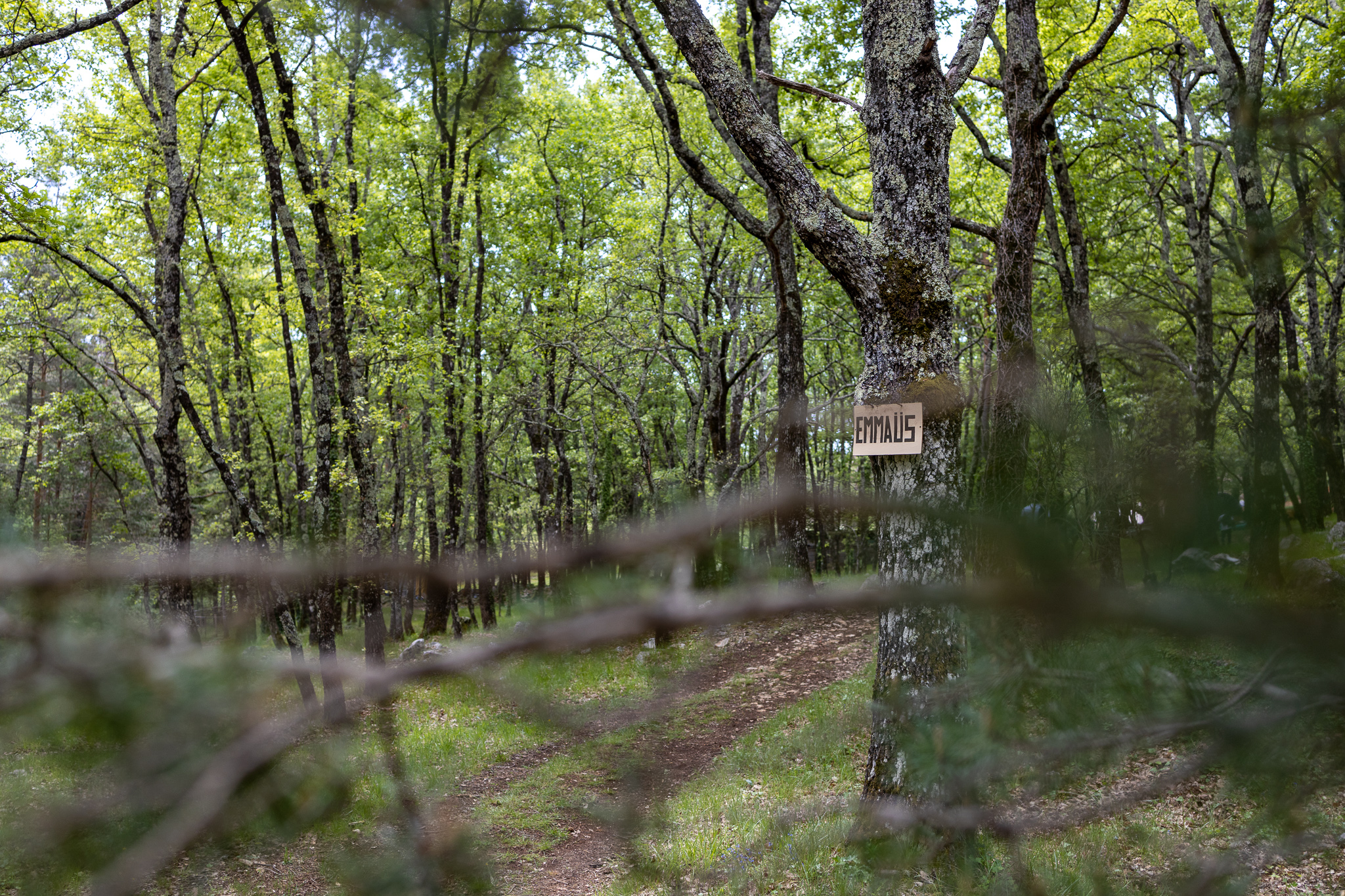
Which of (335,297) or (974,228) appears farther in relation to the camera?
(335,297)

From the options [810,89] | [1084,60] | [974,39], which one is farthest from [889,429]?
[974,39]

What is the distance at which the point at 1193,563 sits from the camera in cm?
105

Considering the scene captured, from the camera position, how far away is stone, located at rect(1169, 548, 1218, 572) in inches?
40.0

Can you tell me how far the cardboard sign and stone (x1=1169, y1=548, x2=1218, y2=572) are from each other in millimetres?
3187

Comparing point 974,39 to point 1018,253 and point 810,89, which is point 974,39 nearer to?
point 810,89

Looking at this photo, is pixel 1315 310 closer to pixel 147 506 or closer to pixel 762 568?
pixel 762 568

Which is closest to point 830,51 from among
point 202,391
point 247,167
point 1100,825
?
point 1100,825

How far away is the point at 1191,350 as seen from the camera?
15375 mm

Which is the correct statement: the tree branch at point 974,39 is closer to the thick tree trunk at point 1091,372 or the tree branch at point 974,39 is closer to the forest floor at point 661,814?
the thick tree trunk at point 1091,372

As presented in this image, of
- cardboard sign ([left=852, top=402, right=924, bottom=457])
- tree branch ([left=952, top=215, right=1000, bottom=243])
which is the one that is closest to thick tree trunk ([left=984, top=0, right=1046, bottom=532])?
tree branch ([left=952, top=215, right=1000, bottom=243])

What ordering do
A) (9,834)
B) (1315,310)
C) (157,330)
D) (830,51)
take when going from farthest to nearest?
(1315,310)
(830,51)
(157,330)
(9,834)

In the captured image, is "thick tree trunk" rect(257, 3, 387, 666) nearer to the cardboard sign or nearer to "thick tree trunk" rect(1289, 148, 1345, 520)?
the cardboard sign

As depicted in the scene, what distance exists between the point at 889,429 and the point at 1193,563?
343 centimetres

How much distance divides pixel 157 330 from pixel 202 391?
1520cm
